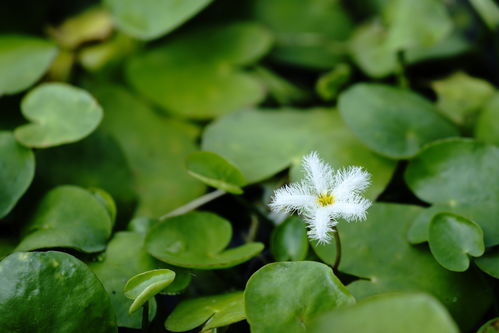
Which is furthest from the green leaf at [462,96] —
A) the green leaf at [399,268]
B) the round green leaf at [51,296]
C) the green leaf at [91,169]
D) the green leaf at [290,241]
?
the round green leaf at [51,296]

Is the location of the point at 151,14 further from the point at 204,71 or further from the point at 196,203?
the point at 196,203

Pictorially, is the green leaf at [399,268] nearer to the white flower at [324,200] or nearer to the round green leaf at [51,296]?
the white flower at [324,200]

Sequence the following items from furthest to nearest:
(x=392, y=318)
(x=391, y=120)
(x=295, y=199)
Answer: (x=391, y=120) → (x=295, y=199) → (x=392, y=318)

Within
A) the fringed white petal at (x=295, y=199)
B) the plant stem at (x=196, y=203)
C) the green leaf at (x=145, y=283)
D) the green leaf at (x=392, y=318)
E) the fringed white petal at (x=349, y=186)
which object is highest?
the green leaf at (x=392, y=318)

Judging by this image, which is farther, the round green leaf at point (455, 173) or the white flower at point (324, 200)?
the round green leaf at point (455, 173)

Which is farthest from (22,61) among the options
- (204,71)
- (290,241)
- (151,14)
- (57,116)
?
(290,241)

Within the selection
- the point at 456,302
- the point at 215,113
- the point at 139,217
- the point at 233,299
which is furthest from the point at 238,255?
the point at 215,113
